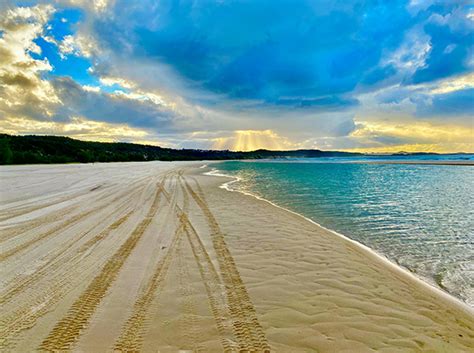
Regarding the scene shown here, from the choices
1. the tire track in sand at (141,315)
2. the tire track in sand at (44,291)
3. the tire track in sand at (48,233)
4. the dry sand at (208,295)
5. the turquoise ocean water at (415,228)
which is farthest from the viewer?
the turquoise ocean water at (415,228)

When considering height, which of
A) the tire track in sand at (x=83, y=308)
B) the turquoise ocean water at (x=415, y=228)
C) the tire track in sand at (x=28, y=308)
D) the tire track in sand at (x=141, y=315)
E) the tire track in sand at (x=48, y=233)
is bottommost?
the turquoise ocean water at (x=415, y=228)

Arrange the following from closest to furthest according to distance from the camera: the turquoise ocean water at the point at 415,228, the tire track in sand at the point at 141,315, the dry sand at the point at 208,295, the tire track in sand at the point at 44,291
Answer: the tire track in sand at the point at 141,315 → the dry sand at the point at 208,295 → the tire track in sand at the point at 44,291 → the turquoise ocean water at the point at 415,228

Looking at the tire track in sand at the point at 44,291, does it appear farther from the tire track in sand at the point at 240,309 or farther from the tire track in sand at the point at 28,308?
the tire track in sand at the point at 240,309

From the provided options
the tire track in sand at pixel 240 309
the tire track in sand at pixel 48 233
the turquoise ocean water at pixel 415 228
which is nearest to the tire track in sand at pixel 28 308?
the tire track in sand at pixel 48 233

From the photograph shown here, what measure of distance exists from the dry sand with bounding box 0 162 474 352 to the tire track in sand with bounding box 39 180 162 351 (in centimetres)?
2

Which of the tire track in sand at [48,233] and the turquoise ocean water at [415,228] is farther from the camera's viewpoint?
the turquoise ocean water at [415,228]

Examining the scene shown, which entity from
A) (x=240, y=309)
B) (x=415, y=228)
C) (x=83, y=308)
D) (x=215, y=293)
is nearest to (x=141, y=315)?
(x=83, y=308)

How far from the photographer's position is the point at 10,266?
5711mm

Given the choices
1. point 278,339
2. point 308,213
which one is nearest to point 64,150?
point 308,213

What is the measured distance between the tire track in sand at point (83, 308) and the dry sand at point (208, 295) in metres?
0.02

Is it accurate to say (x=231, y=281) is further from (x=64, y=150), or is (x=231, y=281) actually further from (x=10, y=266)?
(x=64, y=150)

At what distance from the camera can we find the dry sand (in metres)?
3.55

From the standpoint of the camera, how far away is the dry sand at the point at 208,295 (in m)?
3.55

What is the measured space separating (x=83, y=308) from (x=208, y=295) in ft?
6.40
